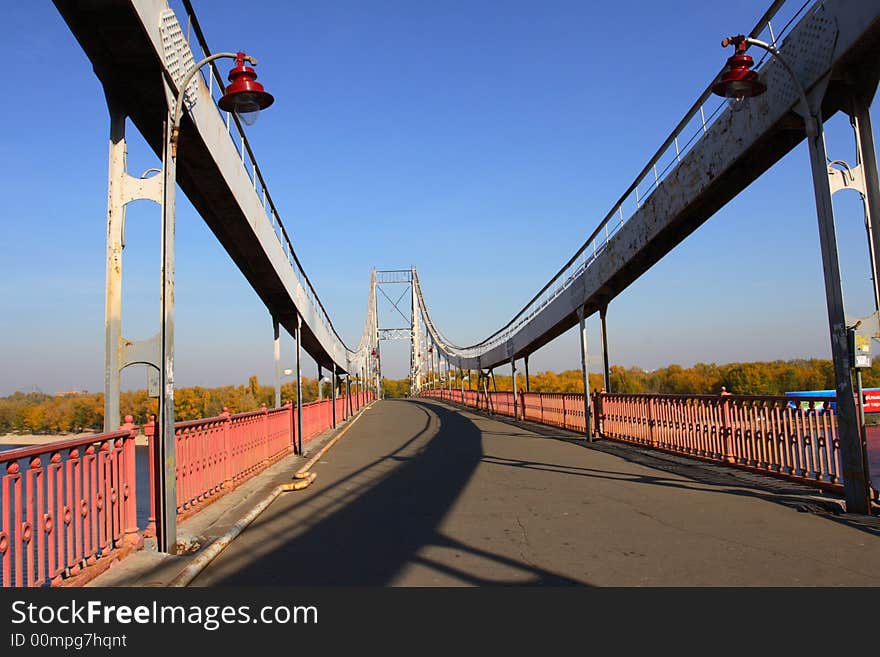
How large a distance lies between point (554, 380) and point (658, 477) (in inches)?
4660

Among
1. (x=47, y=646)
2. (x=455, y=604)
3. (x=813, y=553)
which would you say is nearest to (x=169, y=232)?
(x=47, y=646)

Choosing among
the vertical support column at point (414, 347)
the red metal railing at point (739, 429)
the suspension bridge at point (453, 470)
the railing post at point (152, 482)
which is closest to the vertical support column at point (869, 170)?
the suspension bridge at point (453, 470)

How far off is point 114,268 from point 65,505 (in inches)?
102

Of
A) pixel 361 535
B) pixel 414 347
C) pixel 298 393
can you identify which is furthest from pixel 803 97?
pixel 414 347

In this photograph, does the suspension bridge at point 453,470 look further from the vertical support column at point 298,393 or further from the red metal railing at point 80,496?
the vertical support column at point 298,393

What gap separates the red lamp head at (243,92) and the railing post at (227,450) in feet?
15.0

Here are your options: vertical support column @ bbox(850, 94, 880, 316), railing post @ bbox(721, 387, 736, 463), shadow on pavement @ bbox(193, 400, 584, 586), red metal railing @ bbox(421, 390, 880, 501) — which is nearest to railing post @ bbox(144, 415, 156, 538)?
shadow on pavement @ bbox(193, 400, 584, 586)

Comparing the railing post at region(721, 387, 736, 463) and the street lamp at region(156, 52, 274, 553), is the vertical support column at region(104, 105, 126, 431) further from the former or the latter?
the railing post at region(721, 387, 736, 463)

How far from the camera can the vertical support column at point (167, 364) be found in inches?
251

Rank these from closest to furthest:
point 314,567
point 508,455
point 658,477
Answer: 1. point 314,567
2. point 658,477
3. point 508,455

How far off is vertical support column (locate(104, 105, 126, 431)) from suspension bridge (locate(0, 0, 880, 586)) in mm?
22

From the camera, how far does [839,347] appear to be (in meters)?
7.31

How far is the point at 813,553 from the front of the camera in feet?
18.2

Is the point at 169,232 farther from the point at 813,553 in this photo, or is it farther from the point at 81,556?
the point at 813,553
